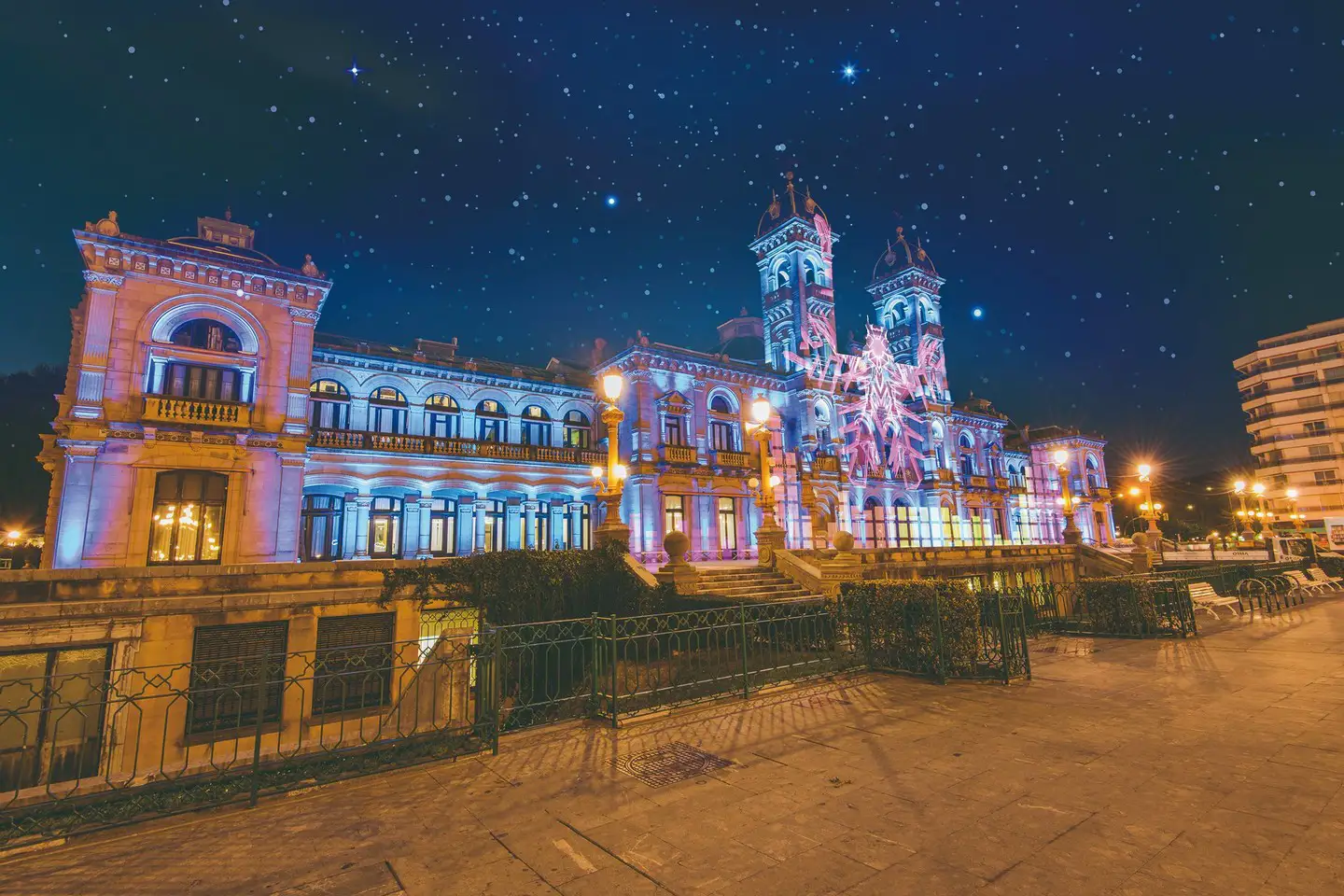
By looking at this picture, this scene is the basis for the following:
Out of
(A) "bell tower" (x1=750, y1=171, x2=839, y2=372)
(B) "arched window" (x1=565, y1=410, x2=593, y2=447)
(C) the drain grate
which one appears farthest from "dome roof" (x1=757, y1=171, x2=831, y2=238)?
(C) the drain grate

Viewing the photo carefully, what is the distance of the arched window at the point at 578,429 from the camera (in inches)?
1176

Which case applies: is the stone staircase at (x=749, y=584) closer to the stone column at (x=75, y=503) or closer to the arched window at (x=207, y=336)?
the arched window at (x=207, y=336)

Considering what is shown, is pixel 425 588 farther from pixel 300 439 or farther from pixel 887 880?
pixel 887 880

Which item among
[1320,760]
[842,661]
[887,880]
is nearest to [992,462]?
[842,661]

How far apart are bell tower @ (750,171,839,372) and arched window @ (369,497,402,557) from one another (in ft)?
72.7

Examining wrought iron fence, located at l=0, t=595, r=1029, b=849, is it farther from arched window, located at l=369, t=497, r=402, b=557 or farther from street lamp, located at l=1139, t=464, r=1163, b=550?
street lamp, located at l=1139, t=464, r=1163, b=550

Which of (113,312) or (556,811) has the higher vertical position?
(113,312)

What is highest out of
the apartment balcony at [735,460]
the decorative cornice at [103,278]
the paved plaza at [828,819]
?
the decorative cornice at [103,278]

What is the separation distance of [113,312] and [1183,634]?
29231mm

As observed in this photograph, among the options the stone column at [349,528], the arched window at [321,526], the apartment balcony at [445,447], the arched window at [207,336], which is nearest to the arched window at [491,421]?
the apartment balcony at [445,447]

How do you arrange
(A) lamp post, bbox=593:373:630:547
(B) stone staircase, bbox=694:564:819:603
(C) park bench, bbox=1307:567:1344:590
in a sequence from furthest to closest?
(C) park bench, bbox=1307:567:1344:590 → (B) stone staircase, bbox=694:564:819:603 → (A) lamp post, bbox=593:373:630:547

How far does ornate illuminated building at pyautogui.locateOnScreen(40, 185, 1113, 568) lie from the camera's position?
18609mm

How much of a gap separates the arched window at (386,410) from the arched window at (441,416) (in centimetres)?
99

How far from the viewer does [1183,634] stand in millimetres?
12242
